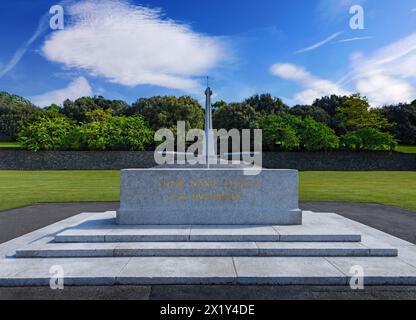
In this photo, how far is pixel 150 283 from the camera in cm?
500

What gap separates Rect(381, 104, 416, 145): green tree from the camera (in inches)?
2029

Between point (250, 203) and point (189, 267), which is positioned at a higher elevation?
point (250, 203)

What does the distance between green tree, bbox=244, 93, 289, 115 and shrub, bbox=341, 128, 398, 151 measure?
1520 cm

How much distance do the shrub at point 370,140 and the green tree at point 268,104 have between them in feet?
49.9

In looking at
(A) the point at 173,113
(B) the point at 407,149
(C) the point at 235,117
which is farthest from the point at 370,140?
(A) the point at 173,113

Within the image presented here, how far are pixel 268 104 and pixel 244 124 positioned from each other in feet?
38.0

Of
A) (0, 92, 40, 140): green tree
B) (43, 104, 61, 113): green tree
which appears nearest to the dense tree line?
(43, 104, 61, 113): green tree

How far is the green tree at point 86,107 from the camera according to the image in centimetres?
5722

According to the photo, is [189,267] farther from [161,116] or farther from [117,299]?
[161,116]

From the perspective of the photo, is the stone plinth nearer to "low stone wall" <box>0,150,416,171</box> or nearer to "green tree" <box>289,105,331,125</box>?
"low stone wall" <box>0,150,416,171</box>

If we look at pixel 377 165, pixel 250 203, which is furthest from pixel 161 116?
pixel 250 203
